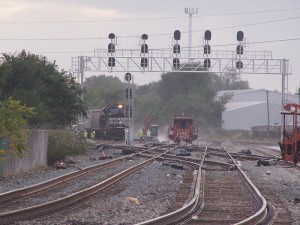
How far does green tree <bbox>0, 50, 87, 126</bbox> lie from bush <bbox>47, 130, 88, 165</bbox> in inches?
38.5

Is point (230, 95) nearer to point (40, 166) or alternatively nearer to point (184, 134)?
point (184, 134)

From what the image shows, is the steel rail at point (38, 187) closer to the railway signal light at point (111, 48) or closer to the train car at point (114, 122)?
the railway signal light at point (111, 48)

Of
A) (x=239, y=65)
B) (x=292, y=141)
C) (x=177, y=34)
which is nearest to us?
(x=292, y=141)

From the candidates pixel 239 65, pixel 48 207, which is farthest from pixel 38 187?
pixel 239 65

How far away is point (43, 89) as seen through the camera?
140ft

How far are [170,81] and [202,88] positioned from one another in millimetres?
12198

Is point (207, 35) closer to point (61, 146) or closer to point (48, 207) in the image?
point (61, 146)

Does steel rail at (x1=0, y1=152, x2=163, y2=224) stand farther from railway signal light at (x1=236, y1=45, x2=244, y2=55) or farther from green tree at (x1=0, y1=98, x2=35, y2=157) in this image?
railway signal light at (x1=236, y1=45, x2=244, y2=55)

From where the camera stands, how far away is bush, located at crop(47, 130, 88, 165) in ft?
120

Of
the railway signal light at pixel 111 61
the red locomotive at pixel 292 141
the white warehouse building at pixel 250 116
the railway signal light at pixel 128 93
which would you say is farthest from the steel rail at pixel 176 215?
the white warehouse building at pixel 250 116

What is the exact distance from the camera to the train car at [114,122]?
241 feet

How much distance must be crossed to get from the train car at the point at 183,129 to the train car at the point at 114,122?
15.5ft

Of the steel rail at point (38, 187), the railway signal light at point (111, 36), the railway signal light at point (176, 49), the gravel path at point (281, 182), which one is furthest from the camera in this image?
the railway signal light at point (176, 49)

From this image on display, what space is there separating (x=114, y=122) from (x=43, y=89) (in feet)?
102
